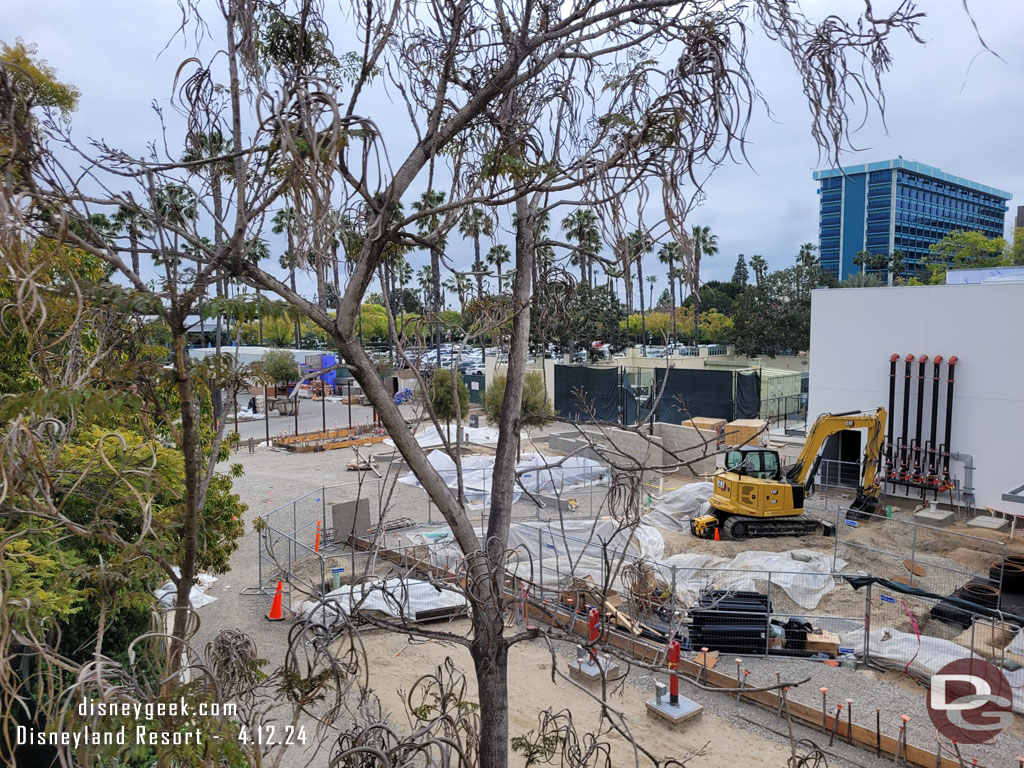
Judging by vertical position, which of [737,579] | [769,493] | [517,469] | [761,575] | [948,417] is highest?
[948,417]

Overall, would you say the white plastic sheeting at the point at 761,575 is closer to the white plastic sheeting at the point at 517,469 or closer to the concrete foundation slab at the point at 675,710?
the concrete foundation slab at the point at 675,710

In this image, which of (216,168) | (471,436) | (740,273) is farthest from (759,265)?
(216,168)

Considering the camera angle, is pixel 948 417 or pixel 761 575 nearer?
pixel 761 575

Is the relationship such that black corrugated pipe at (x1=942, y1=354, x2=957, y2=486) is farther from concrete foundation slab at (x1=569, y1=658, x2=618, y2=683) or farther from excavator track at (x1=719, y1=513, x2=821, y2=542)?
concrete foundation slab at (x1=569, y1=658, x2=618, y2=683)

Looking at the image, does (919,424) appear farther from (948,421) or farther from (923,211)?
(923,211)

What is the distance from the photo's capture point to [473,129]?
5.86 metres

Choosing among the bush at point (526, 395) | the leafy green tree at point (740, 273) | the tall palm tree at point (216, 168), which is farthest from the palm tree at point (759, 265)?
the tall palm tree at point (216, 168)

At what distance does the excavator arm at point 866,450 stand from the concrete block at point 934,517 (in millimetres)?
1403

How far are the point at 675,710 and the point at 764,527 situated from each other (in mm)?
9592

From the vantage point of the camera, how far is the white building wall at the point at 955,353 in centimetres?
2084

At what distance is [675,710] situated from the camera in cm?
998

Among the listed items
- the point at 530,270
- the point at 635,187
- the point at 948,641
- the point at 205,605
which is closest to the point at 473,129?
the point at 530,270

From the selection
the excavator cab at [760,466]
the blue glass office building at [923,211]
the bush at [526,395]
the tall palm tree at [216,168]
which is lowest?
the excavator cab at [760,466]

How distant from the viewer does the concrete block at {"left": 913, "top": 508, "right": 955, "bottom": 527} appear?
20.2 metres
